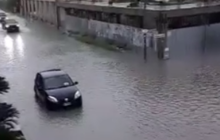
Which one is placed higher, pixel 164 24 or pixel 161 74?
pixel 164 24

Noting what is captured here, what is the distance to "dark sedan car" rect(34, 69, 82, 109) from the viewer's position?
17.7m

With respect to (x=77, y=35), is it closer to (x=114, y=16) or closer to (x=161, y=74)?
(x=114, y=16)

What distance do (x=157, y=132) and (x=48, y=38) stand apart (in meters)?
26.9

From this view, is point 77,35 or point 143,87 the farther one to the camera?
point 77,35

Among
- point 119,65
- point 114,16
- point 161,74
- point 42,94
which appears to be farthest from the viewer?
point 114,16

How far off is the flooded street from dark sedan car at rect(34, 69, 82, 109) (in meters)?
0.36

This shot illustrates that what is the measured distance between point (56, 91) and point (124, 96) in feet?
9.77

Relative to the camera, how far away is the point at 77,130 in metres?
15.6

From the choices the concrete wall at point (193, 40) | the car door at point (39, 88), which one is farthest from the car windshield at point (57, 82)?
the concrete wall at point (193, 40)

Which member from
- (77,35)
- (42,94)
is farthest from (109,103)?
(77,35)

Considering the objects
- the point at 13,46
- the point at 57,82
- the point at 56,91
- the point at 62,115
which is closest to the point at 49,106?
the point at 56,91

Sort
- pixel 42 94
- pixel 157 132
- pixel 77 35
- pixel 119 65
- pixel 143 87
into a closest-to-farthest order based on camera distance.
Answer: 1. pixel 157 132
2. pixel 42 94
3. pixel 143 87
4. pixel 119 65
5. pixel 77 35

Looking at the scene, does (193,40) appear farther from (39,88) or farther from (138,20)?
(39,88)

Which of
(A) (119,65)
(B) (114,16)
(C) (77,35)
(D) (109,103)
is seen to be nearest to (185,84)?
(D) (109,103)
